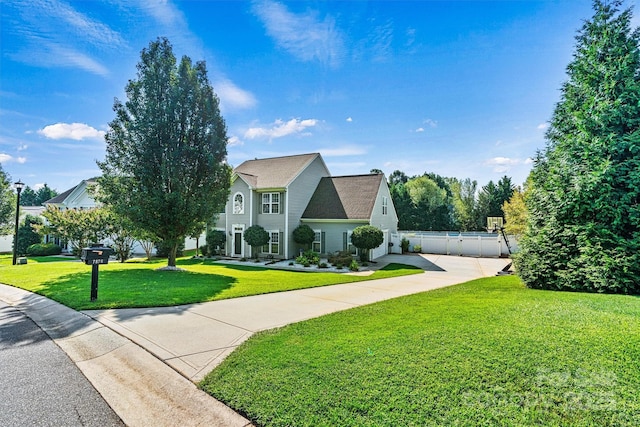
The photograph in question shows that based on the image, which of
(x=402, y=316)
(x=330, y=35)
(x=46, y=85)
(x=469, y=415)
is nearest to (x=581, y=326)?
(x=402, y=316)

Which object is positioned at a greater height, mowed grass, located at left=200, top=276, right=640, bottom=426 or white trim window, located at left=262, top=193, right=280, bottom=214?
white trim window, located at left=262, top=193, right=280, bottom=214

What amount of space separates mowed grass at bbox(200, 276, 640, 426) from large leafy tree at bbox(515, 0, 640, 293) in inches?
117

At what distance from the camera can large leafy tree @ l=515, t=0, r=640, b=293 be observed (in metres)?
7.68

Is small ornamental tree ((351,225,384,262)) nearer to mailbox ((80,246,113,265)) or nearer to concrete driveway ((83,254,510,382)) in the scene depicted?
concrete driveway ((83,254,510,382))

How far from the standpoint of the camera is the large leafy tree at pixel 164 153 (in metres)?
14.3

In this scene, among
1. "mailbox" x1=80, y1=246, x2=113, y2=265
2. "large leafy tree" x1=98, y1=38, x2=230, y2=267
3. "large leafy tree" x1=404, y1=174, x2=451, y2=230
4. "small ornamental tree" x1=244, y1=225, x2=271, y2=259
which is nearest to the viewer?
"mailbox" x1=80, y1=246, x2=113, y2=265

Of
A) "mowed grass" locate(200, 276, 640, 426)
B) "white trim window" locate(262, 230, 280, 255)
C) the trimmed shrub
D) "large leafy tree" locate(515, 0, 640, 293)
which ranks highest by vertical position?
"large leafy tree" locate(515, 0, 640, 293)

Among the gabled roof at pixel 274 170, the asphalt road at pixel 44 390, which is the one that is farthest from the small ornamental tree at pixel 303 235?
the asphalt road at pixel 44 390

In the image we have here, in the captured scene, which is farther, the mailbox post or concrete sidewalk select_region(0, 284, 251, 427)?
the mailbox post

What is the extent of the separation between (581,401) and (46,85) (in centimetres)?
1815

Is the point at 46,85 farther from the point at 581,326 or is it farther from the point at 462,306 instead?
the point at 581,326

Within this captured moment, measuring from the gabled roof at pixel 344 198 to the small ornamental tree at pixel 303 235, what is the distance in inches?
50.4

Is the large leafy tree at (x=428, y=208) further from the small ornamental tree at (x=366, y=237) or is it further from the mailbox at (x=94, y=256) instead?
the mailbox at (x=94, y=256)

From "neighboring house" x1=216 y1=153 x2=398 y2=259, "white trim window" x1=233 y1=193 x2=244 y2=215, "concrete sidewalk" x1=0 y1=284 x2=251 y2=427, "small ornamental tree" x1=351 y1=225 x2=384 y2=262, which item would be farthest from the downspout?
"concrete sidewalk" x1=0 y1=284 x2=251 y2=427
